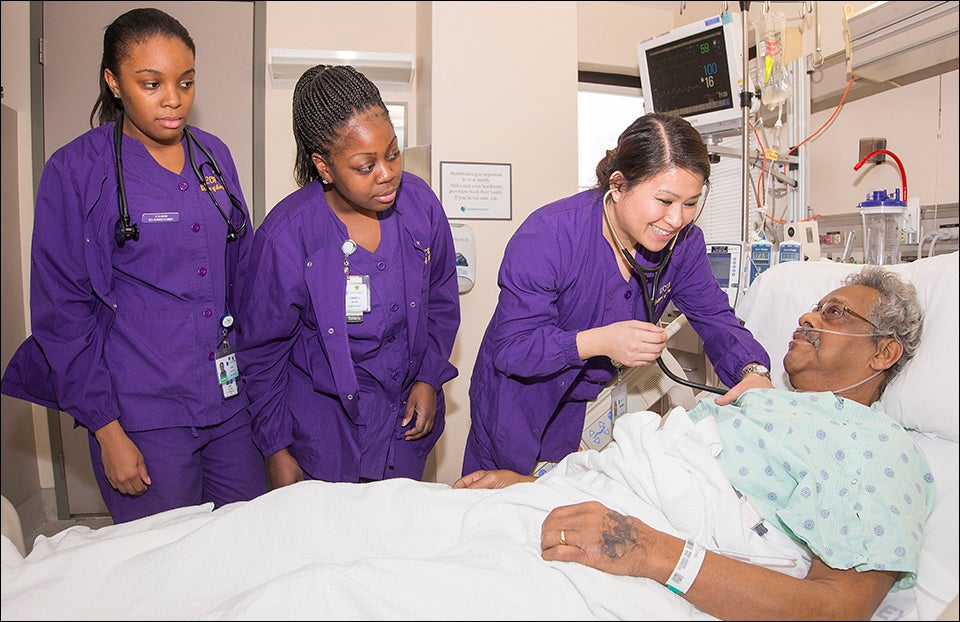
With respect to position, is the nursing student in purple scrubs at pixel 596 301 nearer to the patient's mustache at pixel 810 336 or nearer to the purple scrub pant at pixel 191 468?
the patient's mustache at pixel 810 336

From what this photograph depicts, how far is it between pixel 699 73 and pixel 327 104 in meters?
1.63

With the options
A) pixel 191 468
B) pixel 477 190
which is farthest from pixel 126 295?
pixel 477 190

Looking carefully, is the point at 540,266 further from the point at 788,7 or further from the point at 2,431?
the point at 788,7

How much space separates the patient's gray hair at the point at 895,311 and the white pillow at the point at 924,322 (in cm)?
2

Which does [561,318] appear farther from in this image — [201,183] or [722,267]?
[201,183]

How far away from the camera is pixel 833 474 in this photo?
1167 millimetres

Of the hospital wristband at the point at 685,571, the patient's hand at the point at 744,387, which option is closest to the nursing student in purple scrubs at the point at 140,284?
the hospital wristband at the point at 685,571

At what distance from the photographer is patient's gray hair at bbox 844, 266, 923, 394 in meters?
1.27

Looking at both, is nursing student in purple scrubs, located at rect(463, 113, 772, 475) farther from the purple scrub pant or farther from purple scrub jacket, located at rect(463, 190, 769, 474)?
the purple scrub pant

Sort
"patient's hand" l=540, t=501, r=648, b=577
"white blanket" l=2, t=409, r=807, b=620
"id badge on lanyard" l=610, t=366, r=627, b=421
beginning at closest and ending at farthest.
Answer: "white blanket" l=2, t=409, r=807, b=620 < "patient's hand" l=540, t=501, r=648, b=577 < "id badge on lanyard" l=610, t=366, r=627, b=421

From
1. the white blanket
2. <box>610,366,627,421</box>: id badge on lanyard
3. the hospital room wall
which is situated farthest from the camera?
<box>610,366,627,421</box>: id badge on lanyard

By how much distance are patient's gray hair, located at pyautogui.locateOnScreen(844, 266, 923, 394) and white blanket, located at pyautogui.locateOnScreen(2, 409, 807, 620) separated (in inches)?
16.7

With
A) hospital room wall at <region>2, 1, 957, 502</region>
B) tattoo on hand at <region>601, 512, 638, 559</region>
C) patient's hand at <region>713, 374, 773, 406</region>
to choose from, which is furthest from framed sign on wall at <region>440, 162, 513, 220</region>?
tattoo on hand at <region>601, 512, 638, 559</region>

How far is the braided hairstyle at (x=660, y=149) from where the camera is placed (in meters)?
1.33
